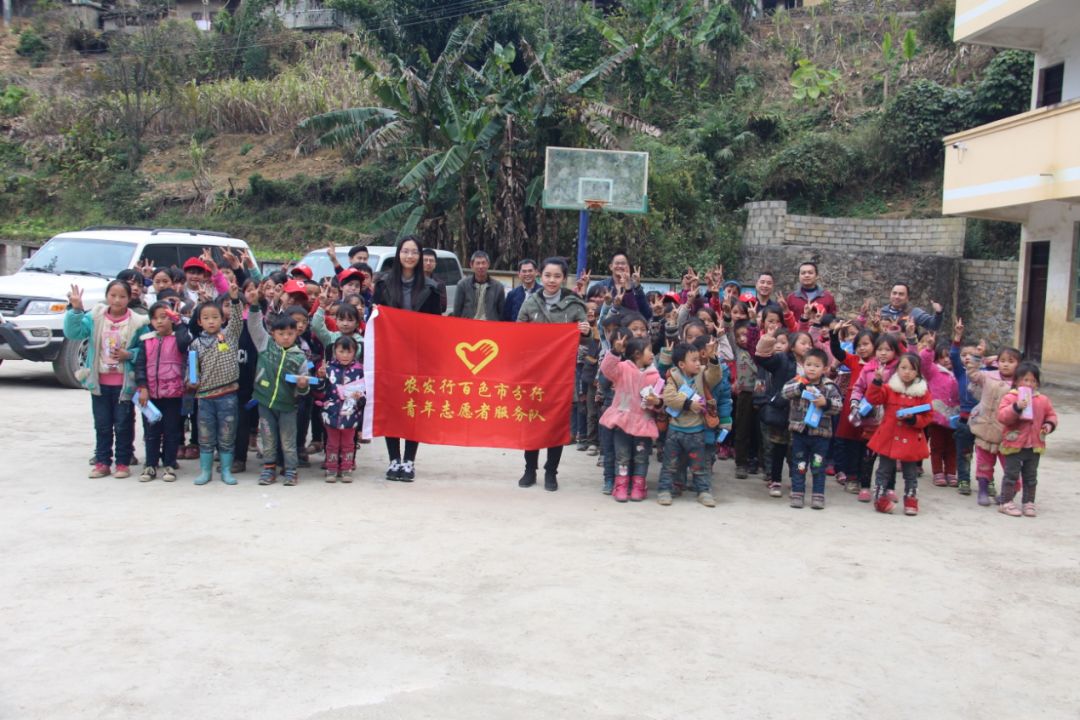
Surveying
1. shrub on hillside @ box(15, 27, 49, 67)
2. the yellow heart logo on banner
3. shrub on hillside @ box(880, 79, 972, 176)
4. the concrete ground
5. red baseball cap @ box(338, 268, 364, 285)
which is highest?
shrub on hillside @ box(15, 27, 49, 67)

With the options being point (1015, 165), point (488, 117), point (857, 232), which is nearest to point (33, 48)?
point (488, 117)

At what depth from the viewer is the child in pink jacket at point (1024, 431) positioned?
696cm

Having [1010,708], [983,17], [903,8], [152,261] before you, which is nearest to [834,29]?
[903,8]

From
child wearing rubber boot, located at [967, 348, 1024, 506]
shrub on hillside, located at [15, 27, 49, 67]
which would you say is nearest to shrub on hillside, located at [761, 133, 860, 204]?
child wearing rubber boot, located at [967, 348, 1024, 506]

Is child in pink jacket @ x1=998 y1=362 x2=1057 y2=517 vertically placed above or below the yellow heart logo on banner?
below

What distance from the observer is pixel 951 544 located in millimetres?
6184

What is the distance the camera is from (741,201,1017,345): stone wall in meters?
19.9

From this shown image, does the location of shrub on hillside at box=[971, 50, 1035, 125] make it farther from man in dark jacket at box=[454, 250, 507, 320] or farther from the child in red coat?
man in dark jacket at box=[454, 250, 507, 320]

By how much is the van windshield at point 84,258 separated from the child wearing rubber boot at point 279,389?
18.6ft

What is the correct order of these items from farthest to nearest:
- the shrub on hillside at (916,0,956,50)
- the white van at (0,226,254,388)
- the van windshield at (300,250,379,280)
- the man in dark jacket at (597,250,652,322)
Answer: the shrub on hillside at (916,0,956,50) → the van windshield at (300,250,379,280) → the white van at (0,226,254,388) → the man in dark jacket at (597,250,652,322)

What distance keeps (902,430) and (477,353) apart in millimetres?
3265

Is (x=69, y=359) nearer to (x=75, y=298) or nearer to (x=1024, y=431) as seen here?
(x=75, y=298)

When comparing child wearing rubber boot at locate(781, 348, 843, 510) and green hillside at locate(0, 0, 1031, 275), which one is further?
green hillside at locate(0, 0, 1031, 275)

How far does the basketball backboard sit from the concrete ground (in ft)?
33.6
